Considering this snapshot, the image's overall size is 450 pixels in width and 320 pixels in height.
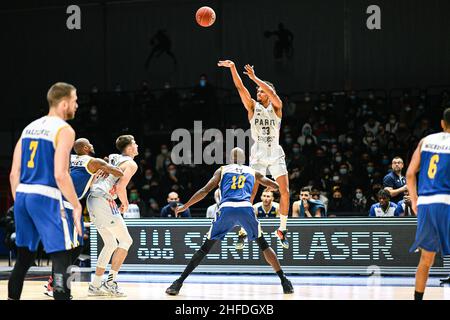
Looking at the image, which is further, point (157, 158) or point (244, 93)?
point (157, 158)

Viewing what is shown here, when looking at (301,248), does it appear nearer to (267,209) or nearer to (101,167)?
(267,209)

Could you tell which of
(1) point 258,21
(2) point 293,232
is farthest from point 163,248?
(1) point 258,21

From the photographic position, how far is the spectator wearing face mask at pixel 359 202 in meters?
15.3

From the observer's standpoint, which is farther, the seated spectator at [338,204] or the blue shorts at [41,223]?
the seated spectator at [338,204]

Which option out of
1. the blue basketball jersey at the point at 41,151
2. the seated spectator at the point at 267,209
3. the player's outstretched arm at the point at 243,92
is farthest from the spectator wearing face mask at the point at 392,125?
the blue basketball jersey at the point at 41,151

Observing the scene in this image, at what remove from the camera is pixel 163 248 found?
12.2m

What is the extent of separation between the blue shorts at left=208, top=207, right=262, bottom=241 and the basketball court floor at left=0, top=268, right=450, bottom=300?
74 cm

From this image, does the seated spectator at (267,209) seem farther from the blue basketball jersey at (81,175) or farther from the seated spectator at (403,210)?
the blue basketball jersey at (81,175)

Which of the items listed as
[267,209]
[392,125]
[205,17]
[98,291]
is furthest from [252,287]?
[392,125]

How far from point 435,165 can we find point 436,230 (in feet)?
1.91

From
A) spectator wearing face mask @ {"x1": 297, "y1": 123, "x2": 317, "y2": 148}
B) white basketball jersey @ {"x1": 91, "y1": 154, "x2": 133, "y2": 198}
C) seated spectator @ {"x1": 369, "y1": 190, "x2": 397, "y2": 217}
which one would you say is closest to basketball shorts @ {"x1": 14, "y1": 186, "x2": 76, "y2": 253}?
white basketball jersey @ {"x1": 91, "y1": 154, "x2": 133, "y2": 198}

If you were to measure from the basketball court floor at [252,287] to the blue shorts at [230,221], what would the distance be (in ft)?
2.43

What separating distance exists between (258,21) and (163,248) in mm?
11095
